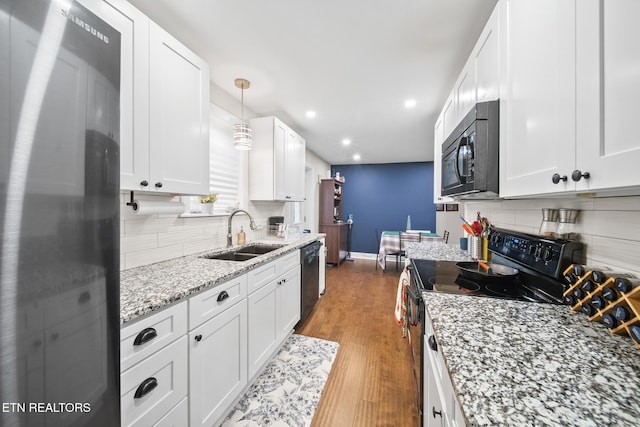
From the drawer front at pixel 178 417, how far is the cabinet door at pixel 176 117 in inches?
42.3

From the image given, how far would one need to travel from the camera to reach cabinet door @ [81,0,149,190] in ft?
3.59

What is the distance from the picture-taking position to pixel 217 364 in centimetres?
127

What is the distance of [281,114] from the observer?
2.84m

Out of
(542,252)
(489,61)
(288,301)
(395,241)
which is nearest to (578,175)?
(542,252)

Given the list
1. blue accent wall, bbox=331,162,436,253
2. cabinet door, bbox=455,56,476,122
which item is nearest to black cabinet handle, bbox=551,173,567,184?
cabinet door, bbox=455,56,476,122

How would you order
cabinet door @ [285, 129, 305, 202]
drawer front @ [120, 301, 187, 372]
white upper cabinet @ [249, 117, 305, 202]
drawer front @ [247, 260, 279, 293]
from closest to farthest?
drawer front @ [120, 301, 187, 372]
drawer front @ [247, 260, 279, 293]
white upper cabinet @ [249, 117, 305, 202]
cabinet door @ [285, 129, 305, 202]

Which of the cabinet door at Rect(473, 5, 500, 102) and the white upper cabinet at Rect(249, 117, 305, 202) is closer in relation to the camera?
the cabinet door at Rect(473, 5, 500, 102)

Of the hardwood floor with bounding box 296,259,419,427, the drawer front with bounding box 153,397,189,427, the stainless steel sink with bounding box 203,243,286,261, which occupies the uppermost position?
the stainless steel sink with bounding box 203,243,286,261

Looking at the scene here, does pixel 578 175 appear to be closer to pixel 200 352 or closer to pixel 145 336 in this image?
pixel 145 336

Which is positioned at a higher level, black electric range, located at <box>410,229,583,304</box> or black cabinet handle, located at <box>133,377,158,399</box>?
black electric range, located at <box>410,229,583,304</box>

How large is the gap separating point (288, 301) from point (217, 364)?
915 mm

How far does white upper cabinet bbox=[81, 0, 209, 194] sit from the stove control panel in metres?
1.93

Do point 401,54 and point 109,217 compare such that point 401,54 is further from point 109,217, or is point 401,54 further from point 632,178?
point 109,217

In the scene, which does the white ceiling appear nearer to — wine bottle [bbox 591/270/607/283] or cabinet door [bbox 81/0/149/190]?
cabinet door [bbox 81/0/149/190]
